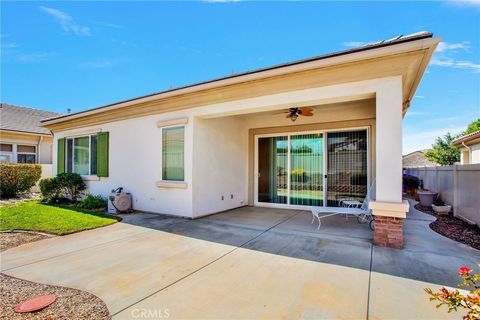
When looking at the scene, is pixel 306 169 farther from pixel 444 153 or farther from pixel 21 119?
pixel 444 153

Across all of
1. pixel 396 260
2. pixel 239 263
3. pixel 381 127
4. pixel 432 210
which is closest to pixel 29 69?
pixel 239 263

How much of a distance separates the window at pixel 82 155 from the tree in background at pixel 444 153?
Result: 33.0m

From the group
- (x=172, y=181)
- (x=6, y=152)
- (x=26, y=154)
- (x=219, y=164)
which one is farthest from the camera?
(x=26, y=154)

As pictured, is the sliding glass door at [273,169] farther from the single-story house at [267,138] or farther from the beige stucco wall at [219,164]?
the beige stucco wall at [219,164]

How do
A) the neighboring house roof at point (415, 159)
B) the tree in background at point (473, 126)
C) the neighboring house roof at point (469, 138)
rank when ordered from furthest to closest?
the neighboring house roof at point (415, 159) < the tree in background at point (473, 126) < the neighboring house roof at point (469, 138)

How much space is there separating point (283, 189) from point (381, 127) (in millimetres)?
4928

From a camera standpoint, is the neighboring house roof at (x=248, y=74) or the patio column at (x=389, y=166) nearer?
the neighboring house roof at (x=248, y=74)

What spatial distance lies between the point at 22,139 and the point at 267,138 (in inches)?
618

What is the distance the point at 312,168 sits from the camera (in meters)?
8.80

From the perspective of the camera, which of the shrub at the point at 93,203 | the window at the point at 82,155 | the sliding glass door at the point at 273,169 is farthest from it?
the window at the point at 82,155

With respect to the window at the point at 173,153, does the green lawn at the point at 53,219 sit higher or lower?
lower

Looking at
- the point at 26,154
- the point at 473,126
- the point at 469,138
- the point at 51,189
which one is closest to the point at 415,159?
the point at 473,126

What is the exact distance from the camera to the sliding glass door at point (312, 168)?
8219 mm

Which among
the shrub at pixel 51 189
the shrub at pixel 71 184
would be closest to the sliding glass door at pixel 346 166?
the shrub at pixel 71 184
